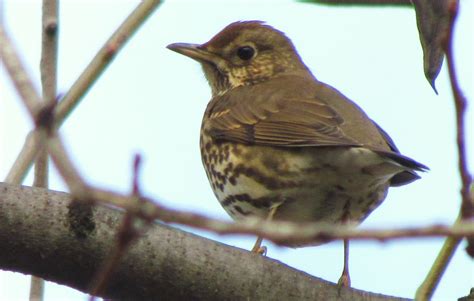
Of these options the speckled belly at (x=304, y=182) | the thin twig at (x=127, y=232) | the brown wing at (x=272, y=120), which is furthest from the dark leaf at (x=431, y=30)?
the brown wing at (x=272, y=120)

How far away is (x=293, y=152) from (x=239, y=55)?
1894mm

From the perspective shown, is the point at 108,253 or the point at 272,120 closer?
the point at 108,253

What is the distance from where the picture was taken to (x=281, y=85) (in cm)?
680

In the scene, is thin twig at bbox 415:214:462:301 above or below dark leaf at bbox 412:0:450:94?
below

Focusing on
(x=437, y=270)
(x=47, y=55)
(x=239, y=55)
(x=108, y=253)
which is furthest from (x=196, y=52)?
(x=437, y=270)

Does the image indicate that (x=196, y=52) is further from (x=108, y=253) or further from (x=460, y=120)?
(x=460, y=120)

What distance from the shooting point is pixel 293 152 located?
5539 millimetres

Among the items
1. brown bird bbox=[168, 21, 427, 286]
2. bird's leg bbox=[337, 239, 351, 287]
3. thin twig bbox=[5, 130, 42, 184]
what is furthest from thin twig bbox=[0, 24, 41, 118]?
brown bird bbox=[168, 21, 427, 286]

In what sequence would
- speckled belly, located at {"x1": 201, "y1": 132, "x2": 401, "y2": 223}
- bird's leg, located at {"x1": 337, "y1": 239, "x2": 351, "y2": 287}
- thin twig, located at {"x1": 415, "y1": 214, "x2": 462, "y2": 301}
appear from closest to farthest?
thin twig, located at {"x1": 415, "y1": 214, "x2": 462, "y2": 301}, bird's leg, located at {"x1": 337, "y1": 239, "x2": 351, "y2": 287}, speckled belly, located at {"x1": 201, "y1": 132, "x2": 401, "y2": 223}

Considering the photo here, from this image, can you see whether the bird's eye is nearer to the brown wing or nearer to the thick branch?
the brown wing

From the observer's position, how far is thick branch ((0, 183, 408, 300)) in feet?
11.6

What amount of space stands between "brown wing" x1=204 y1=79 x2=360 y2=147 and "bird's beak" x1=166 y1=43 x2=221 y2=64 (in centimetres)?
33

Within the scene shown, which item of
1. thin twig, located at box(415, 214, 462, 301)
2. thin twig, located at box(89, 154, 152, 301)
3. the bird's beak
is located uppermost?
thin twig, located at box(89, 154, 152, 301)

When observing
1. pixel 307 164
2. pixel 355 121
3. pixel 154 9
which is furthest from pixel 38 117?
pixel 355 121
